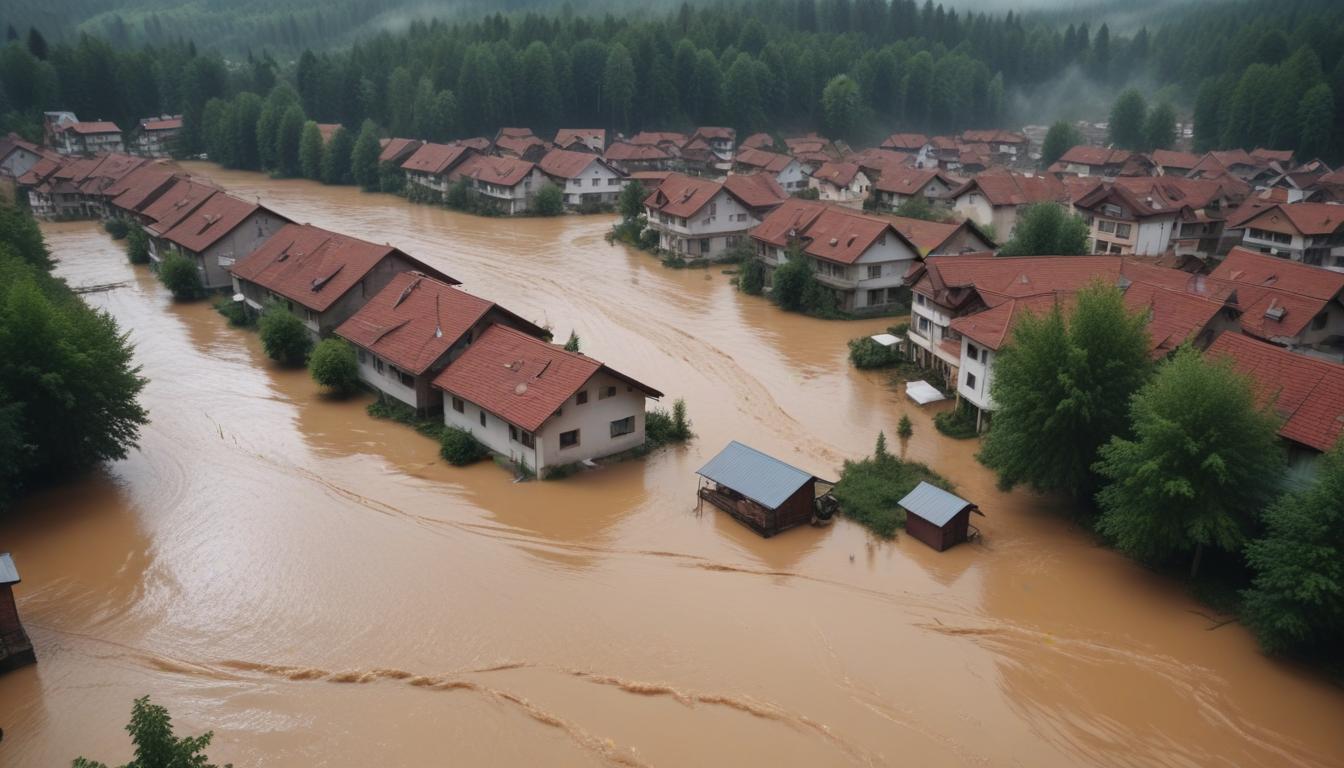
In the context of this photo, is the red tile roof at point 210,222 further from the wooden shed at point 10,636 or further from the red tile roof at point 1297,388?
the red tile roof at point 1297,388

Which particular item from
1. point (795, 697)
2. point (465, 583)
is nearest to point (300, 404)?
point (465, 583)

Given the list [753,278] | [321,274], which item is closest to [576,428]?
[321,274]

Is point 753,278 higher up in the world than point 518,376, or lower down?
lower down

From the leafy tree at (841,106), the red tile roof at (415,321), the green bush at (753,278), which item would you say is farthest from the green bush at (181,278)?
the leafy tree at (841,106)

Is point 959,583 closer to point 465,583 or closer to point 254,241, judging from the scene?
point 465,583

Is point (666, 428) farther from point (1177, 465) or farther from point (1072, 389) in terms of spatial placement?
point (1177, 465)
